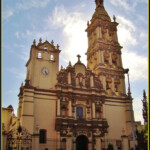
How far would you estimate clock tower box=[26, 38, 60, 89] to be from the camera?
33250 millimetres

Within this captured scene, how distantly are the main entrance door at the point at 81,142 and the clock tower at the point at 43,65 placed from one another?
8974mm

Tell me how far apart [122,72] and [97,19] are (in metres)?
11.6

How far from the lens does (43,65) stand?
34656mm

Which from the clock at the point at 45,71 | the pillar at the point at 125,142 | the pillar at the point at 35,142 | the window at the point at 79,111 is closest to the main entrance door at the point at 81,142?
the window at the point at 79,111

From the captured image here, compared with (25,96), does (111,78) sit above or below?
above

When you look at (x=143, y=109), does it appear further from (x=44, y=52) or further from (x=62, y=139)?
(x=44, y=52)

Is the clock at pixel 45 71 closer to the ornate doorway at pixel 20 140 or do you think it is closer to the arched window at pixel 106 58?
the arched window at pixel 106 58

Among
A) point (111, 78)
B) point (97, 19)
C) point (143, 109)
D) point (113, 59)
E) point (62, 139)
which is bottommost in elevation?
point (62, 139)

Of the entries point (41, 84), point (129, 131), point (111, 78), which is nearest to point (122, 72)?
point (111, 78)

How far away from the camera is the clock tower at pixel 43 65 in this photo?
33250 mm

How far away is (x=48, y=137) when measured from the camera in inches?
1206

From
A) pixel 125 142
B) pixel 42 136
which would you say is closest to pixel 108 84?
pixel 125 142

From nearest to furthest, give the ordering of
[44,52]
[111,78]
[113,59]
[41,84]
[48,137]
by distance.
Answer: [48,137] → [41,84] → [44,52] → [111,78] → [113,59]

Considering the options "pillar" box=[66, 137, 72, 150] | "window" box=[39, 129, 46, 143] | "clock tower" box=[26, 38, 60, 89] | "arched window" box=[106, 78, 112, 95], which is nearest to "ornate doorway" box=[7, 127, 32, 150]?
"window" box=[39, 129, 46, 143]
